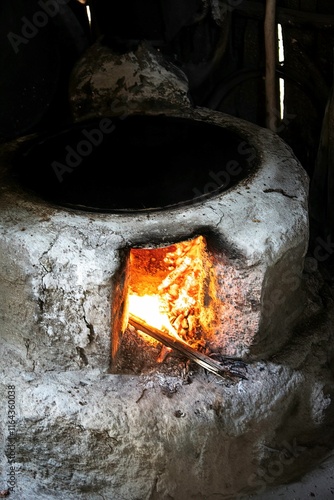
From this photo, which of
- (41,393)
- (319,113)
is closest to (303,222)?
(41,393)

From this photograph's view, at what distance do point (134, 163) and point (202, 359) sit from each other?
985mm

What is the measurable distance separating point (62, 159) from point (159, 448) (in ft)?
4.73

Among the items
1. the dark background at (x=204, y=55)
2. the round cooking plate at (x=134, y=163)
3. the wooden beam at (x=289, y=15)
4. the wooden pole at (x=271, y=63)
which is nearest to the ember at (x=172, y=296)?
the round cooking plate at (x=134, y=163)

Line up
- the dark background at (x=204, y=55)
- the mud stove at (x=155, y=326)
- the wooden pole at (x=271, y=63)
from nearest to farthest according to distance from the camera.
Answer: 1. the mud stove at (x=155, y=326)
2. the dark background at (x=204, y=55)
3. the wooden pole at (x=271, y=63)

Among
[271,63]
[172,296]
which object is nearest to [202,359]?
[172,296]

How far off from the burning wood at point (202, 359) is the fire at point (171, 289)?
93 mm

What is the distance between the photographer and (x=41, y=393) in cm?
290

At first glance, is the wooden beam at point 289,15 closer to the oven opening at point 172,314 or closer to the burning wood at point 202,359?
the oven opening at point 172,314

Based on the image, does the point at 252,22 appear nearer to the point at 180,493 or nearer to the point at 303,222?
the point at 303,222

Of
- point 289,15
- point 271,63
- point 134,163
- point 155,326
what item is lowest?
point 155,326

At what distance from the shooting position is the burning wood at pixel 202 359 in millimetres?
3115

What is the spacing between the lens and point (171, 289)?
3506 mm

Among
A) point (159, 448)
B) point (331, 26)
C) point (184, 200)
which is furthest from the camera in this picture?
point (331, 26)

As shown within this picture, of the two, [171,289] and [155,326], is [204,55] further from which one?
[155,326]
